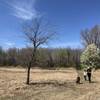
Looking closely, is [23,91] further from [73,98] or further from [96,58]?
[96,58]

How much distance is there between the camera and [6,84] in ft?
69.5

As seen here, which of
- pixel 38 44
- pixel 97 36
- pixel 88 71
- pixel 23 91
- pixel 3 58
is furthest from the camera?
pixel 3 58

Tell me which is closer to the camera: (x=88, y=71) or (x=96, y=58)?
(x=88, y=71)

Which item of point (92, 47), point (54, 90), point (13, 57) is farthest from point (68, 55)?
point (54, 90)

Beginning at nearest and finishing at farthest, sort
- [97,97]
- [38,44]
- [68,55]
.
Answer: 1. [97,97]
2. [38,44]
3. [68,55]

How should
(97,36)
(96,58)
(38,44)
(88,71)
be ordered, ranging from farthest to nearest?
(97,36), (96,58), (88,71), (38,44)

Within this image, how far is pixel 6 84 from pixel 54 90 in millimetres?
5044

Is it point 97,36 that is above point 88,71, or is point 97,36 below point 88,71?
above

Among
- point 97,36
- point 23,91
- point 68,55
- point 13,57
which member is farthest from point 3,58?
point 23,91

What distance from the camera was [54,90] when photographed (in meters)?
18.5

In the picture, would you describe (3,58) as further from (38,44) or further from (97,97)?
(97,97)

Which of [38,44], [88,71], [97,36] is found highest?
[97,36]

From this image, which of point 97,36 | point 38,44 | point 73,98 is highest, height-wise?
point 97,36

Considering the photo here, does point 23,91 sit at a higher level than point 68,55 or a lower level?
lower
